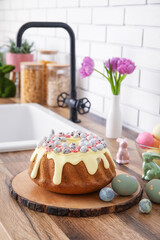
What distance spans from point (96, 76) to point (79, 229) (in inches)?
43.3

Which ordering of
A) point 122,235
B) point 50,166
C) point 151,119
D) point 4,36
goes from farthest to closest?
point 4,36 → point 151,119 → point 50,166 → point 122,235

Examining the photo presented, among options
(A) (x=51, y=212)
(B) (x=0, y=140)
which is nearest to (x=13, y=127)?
(B) (x=0, y=140)

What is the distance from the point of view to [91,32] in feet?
5.72

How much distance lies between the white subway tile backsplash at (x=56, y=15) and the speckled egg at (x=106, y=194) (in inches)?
55.3

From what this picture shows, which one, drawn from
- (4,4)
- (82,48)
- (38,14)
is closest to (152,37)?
(82,48)

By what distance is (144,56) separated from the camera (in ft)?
4.54

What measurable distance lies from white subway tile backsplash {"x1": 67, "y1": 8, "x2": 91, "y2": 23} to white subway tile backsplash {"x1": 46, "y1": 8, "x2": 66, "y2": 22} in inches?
2.5

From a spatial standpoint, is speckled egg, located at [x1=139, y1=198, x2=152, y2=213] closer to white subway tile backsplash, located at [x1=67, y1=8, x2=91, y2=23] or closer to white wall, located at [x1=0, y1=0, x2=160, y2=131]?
white wall, located at [x1=0, y1=0, x2=160, y2=131]

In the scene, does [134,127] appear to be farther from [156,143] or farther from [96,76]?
[156,143]

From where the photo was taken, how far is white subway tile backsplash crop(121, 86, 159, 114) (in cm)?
136

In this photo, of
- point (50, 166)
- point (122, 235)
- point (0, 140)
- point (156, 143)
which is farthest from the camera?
point (0, 140)

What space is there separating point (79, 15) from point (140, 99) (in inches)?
25.6

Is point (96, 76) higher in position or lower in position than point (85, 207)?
higher

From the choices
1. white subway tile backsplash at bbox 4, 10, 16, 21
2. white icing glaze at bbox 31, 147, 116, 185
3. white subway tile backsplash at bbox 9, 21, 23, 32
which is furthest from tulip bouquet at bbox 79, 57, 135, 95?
white subway tile backsplash at bbox 4, 10, 16, 21
